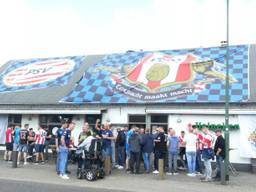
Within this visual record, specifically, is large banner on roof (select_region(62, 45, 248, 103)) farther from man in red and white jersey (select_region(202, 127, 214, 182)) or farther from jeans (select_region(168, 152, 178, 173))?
man in red and white jersey (select_region(202, 127, 214, 182))

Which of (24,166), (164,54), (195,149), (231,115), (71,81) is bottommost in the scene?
(24,166)

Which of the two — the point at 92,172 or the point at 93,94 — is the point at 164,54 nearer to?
the point at 93,94

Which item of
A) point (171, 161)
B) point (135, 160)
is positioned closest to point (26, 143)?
point (135, 160)

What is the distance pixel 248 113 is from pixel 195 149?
141 inches

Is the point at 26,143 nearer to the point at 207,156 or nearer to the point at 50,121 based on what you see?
the point at 50,121

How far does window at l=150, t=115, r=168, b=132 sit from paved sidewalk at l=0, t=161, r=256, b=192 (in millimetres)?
3714

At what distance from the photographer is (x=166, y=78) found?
19.3 meters

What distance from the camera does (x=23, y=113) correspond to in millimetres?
20516

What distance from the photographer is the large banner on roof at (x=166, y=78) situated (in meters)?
17.7

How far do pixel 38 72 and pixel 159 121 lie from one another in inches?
381

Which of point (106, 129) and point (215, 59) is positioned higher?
point (215, 59)

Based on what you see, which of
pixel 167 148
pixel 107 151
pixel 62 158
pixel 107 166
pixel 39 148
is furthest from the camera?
pixel 39 148

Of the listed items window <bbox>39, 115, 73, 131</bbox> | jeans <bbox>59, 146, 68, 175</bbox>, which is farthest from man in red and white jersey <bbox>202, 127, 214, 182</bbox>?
window <bbox>39, 115, 73, 131</bbox>

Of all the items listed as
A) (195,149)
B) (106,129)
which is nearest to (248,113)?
(195,149)
